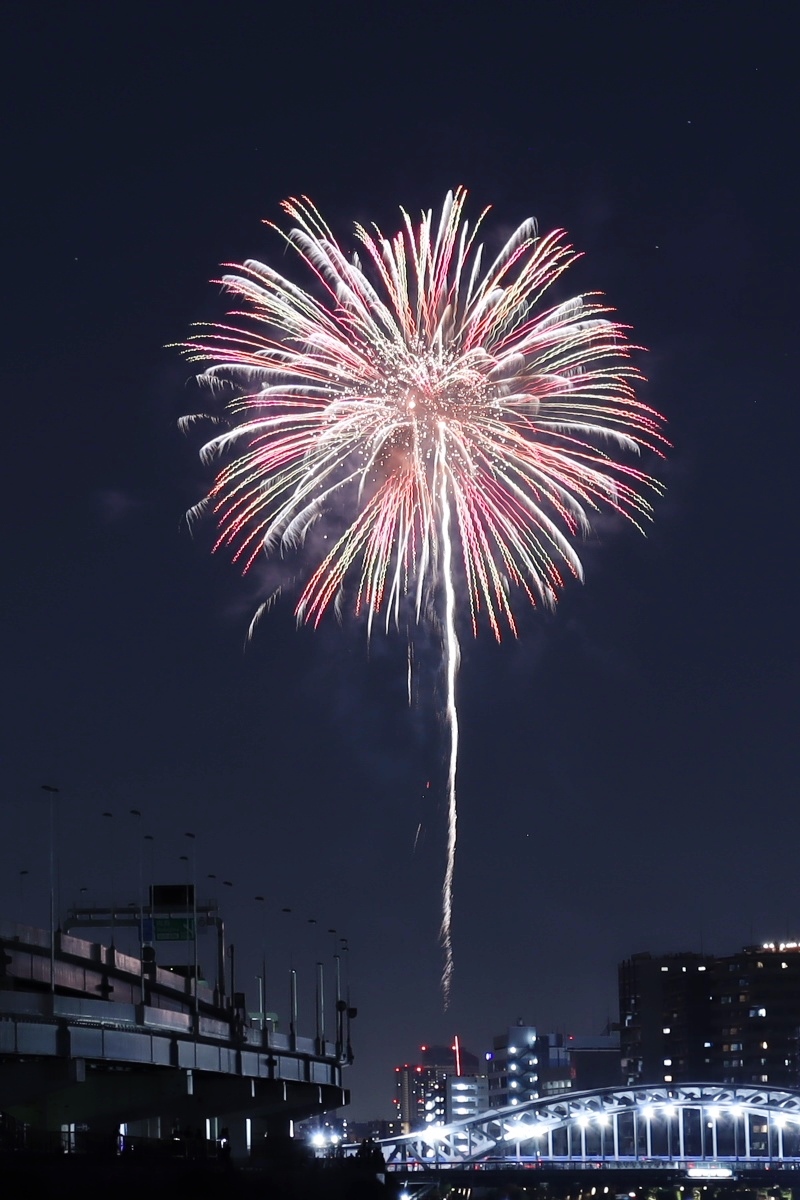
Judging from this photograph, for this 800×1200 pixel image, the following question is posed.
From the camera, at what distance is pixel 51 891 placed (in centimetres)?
6644

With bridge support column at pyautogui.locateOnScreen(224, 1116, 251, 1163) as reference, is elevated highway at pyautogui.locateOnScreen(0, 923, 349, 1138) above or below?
above

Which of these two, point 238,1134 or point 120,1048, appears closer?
point 120,1048

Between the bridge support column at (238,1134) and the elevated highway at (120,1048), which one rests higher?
the elevated highway at (120,1048)

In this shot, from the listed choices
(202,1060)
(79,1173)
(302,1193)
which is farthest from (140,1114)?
(79,1173)

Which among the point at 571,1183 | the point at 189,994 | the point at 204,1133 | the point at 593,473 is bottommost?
the point at 571,1183

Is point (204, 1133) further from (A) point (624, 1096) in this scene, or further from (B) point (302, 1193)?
(A) point (624, 1096)

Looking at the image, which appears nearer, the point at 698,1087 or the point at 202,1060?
the point at 202,1060

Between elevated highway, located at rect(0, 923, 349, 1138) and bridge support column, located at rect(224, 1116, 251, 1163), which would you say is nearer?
elevated highway, located at rect(0, 923, 349, 1138)

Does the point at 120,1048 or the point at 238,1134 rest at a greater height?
the point at 120,1048

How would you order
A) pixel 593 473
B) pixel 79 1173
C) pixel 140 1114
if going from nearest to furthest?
pixel 79 1173
pixel 593 473
pixel 140 1114

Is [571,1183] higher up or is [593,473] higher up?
[593,473]

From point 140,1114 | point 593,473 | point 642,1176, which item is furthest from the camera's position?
point 642,1176

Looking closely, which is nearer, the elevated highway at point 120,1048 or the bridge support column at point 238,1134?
the elevated highway at point 120,1048

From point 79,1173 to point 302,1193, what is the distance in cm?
2167
